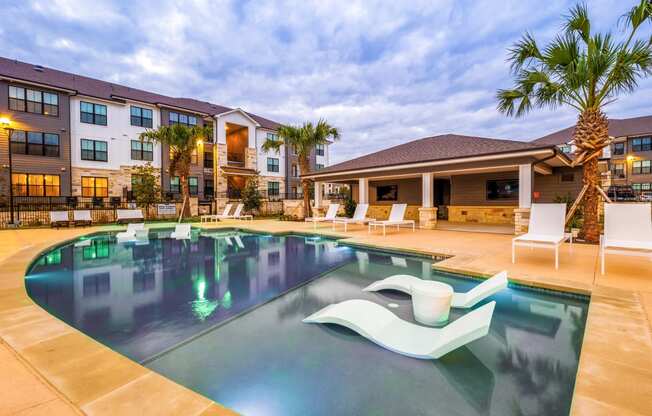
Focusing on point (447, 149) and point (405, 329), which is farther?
point (447, 149)

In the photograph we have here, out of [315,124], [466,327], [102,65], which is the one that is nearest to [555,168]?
[315,124]

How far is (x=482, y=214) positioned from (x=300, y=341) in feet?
49.1

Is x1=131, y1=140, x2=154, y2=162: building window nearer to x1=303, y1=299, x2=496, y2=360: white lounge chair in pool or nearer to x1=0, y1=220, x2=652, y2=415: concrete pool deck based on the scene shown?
x1=0, y1=220, x2=652, y2=415: concrete pool deck

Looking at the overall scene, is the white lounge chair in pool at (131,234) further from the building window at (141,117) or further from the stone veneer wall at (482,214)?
the stone veneer wall at (482,214)

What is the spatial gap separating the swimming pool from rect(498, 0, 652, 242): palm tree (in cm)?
619

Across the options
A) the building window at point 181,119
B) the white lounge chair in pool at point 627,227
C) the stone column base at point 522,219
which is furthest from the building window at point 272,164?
the white lounge chair in pool at point 627,227

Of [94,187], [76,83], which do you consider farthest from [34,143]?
[76,83]

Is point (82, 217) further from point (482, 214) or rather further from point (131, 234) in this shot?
point (482, 214)

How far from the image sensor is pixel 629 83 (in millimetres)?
7852

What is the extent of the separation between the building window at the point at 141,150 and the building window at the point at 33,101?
15.3 ft

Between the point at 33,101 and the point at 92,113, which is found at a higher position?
the point at 33,101

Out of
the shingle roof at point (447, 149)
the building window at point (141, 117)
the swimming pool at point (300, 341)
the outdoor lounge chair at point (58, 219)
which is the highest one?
the building window at point (141, 117)

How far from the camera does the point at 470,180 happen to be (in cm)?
1599

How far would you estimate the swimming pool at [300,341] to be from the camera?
2.54m
